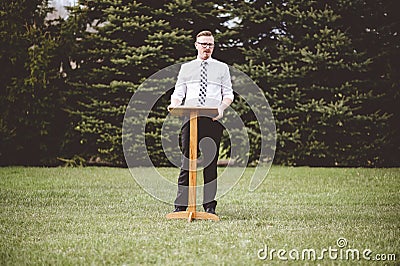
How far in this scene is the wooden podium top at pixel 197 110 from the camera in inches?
221

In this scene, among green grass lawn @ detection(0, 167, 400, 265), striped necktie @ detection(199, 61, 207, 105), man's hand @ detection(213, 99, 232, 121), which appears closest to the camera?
green grass lawn @ detection(0, 167, 400, 265)

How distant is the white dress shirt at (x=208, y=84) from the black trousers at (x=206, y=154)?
0.62 ft

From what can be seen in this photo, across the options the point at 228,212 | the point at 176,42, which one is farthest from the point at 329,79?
the point at 228,212

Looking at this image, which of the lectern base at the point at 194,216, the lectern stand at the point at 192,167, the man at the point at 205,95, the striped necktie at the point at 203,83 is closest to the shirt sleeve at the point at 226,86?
the man at the point at 205,95

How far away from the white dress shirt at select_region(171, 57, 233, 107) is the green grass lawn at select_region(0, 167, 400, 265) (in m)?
1.09

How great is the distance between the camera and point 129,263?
13.1 ft

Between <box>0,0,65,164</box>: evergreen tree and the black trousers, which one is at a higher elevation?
<box>0,0,65,164</box>: evergreen tree

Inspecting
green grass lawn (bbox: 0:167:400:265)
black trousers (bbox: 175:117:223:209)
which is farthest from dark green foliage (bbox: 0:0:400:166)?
black trousers (bbox: 175:117:223:209)

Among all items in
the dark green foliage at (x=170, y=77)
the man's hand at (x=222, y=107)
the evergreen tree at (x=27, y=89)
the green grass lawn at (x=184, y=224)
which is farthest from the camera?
the dark green foliage at (x=170, y=77)

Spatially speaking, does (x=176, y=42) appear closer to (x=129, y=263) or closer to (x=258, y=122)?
(x=258, y=122)

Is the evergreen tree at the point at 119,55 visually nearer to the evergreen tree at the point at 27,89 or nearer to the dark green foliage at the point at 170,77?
the dark green foliage at the point at 170,77

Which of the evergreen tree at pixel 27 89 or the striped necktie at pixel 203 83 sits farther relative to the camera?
the evergreen tree at pixel 27 89

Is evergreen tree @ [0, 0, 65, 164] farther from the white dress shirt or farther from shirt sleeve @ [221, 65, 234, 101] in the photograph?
shirt sleeve @ [221, 65, 234, 101]

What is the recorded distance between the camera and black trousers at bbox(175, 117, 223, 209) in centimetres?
601
